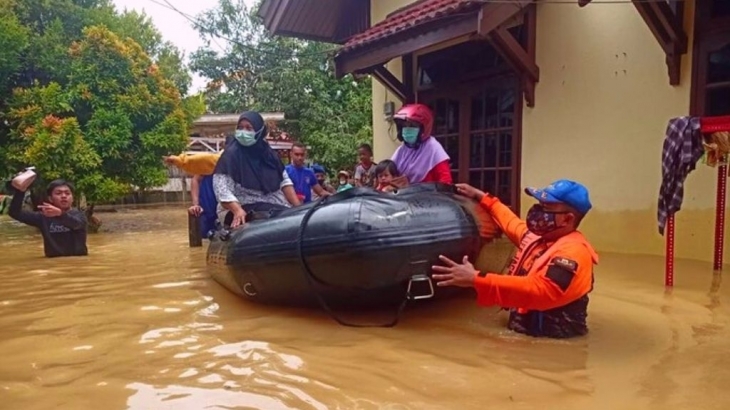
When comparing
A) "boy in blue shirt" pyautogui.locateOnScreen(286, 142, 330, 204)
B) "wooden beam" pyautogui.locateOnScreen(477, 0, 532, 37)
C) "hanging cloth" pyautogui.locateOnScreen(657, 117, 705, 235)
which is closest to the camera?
"hanging cloth" pyautogui.locateOnScreen(657, 117, 705, 235)

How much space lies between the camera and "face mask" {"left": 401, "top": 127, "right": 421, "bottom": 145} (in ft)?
13.4

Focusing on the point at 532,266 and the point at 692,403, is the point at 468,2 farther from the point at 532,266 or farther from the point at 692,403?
the point at 692,403

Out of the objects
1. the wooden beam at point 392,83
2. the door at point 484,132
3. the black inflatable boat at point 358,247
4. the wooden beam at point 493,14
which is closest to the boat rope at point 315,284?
the black inflatable boat at point 358,247

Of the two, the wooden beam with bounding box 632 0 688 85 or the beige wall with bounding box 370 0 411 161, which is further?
the beige wall with bounding box 370 0 411 161

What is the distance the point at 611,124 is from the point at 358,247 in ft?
11.9

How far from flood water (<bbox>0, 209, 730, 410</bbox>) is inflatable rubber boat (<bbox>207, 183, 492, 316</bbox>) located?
0.69ft

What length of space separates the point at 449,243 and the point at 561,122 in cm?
347

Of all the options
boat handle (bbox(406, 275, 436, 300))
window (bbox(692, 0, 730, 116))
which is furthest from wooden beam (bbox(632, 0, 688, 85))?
boat handle (bbox(406, 275, 436, 300))

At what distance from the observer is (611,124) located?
5.27 m

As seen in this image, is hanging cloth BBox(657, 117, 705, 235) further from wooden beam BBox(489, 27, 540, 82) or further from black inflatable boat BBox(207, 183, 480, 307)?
wooden beam BBox(489, 27, 540, 82)

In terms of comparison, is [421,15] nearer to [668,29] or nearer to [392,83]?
[392,83]

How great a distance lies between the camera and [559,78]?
5.77 m

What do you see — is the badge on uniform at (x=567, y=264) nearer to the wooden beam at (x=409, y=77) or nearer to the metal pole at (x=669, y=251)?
the metal pole at (x=669, y=251)

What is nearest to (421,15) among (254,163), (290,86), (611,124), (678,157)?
(611,124)
